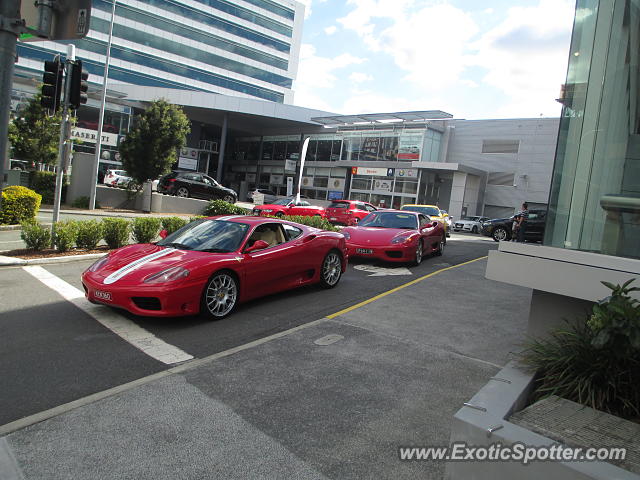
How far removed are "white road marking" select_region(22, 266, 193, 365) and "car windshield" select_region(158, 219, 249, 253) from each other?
123cm

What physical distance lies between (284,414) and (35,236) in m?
8.05

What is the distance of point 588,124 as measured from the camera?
4469 millimetres

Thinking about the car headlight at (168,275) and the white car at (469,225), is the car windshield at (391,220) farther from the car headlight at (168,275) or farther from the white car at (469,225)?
the white car at (469,225)

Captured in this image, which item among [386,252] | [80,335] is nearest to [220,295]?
[80,335]

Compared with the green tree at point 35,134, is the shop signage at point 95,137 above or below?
above

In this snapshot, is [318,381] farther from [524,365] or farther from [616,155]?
[616,155]

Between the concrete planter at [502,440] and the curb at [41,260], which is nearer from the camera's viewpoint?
the concrete planter at [502,440]

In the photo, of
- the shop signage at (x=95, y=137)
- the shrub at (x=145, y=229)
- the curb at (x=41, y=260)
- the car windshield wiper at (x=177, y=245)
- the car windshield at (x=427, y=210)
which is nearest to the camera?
the car windshield wiper at (x=177, y=245)

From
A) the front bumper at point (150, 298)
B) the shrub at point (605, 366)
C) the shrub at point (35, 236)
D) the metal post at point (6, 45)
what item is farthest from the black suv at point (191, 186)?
the shrub at point (605, 366)

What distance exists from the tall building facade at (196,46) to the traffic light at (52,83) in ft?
151

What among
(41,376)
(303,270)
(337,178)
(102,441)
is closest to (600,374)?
(102,441)

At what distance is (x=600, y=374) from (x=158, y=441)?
9.98 feet

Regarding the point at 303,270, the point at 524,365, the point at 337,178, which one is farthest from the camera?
the point at 337,178

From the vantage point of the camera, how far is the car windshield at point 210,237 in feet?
20.9
